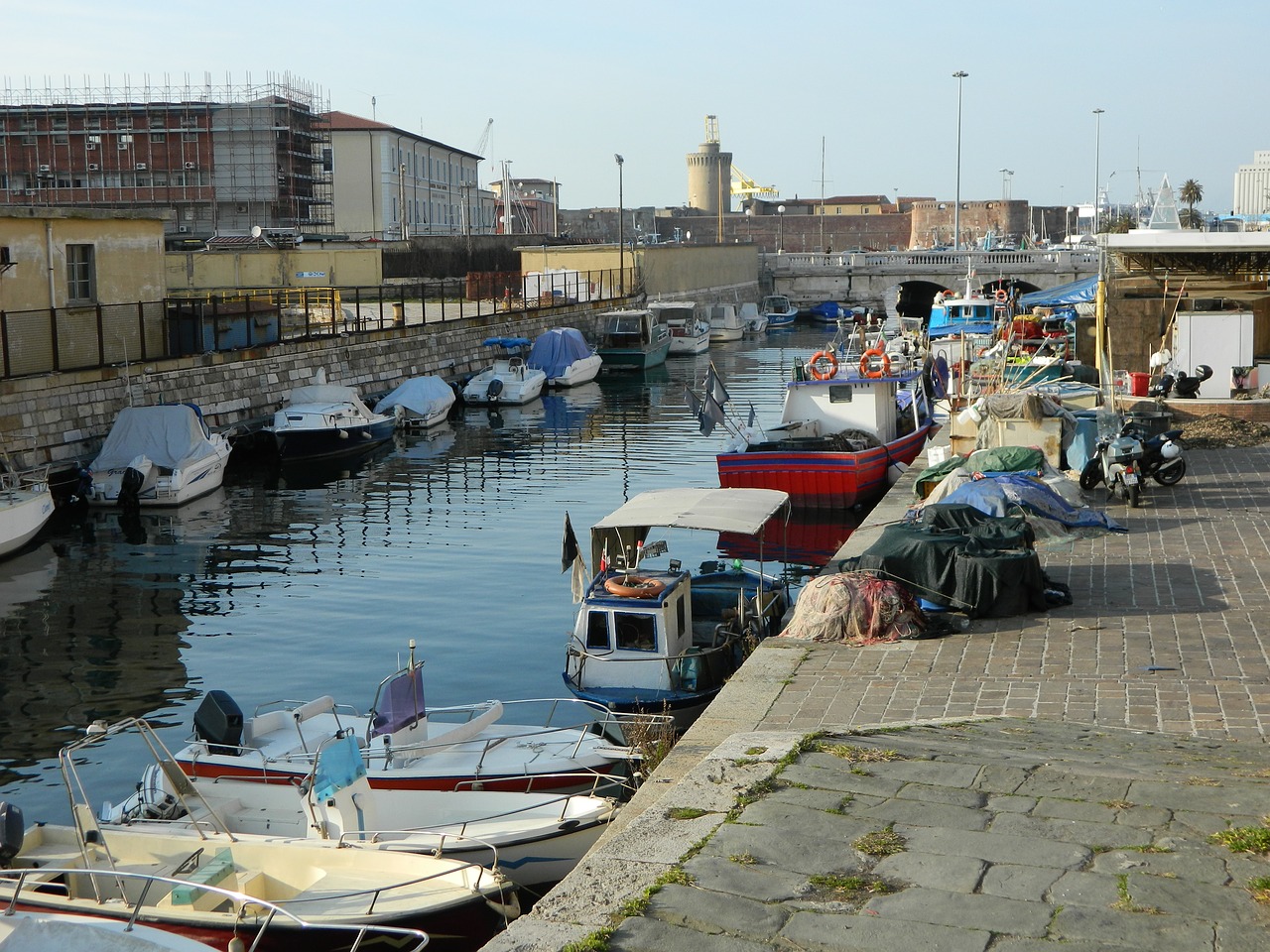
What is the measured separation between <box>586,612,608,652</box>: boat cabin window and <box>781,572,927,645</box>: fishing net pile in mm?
2142

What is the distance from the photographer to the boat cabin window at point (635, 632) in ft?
44.6

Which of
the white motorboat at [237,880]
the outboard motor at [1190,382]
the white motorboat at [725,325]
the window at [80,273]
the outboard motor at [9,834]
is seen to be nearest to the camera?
the white motorboat at [237,880]

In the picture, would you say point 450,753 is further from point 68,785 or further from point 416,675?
point 68,785

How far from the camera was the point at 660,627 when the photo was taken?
13.5 m

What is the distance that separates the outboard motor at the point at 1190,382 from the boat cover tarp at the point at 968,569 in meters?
14.0

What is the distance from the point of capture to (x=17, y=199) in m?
74.5

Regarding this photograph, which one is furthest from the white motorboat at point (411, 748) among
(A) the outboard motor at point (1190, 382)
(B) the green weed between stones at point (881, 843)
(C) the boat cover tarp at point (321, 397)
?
(C) the boat cover tarp at point (321, 397)

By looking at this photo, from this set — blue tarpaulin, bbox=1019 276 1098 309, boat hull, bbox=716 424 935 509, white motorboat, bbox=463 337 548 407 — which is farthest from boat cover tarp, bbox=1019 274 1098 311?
boat hull, bbox=716 424 935 509

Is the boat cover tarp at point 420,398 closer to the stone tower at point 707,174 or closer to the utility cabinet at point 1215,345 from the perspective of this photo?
the utility cabinet at point 1215,345

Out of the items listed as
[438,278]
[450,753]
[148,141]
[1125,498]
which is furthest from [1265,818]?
[148,141]

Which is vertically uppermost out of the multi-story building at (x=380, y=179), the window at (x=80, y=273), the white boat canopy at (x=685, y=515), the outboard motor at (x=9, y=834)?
the multi-story building at (x=380, y=179)

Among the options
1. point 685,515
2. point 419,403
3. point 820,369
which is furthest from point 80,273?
point 685,515

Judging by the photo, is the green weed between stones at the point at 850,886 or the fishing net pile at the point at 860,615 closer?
the green weed between stones at the point at 850,886

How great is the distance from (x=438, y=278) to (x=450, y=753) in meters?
62.4
